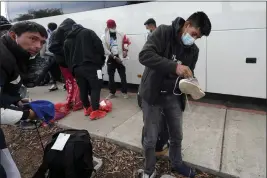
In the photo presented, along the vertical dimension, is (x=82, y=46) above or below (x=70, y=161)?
above

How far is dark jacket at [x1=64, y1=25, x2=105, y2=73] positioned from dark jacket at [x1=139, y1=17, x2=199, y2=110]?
1.92m

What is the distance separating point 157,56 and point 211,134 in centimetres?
193

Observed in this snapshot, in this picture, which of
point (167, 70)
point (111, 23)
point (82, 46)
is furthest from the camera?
point (111, 23)

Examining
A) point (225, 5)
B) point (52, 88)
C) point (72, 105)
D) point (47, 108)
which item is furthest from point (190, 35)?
point (52, 88)

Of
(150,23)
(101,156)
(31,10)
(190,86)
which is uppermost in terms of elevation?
(31,10)

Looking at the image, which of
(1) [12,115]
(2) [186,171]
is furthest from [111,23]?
(1) [12,115]

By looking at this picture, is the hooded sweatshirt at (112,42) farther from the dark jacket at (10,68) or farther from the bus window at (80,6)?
the dark jacket at (10,68)

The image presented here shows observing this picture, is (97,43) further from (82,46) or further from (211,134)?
(211,134)

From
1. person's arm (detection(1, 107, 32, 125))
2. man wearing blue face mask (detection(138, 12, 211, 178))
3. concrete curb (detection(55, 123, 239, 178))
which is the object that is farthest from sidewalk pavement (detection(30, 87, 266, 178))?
person's arm (detection(1, 107, 32, 125))

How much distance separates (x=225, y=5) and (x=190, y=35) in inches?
94.8

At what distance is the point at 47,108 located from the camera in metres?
1.89

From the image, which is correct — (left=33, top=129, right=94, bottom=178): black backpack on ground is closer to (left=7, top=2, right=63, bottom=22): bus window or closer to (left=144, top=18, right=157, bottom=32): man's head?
(left=144, top=18, right=157, bottom=32): man's head

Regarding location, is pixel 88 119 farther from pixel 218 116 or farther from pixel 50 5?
pixel 50 5

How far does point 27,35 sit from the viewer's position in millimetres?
1673
